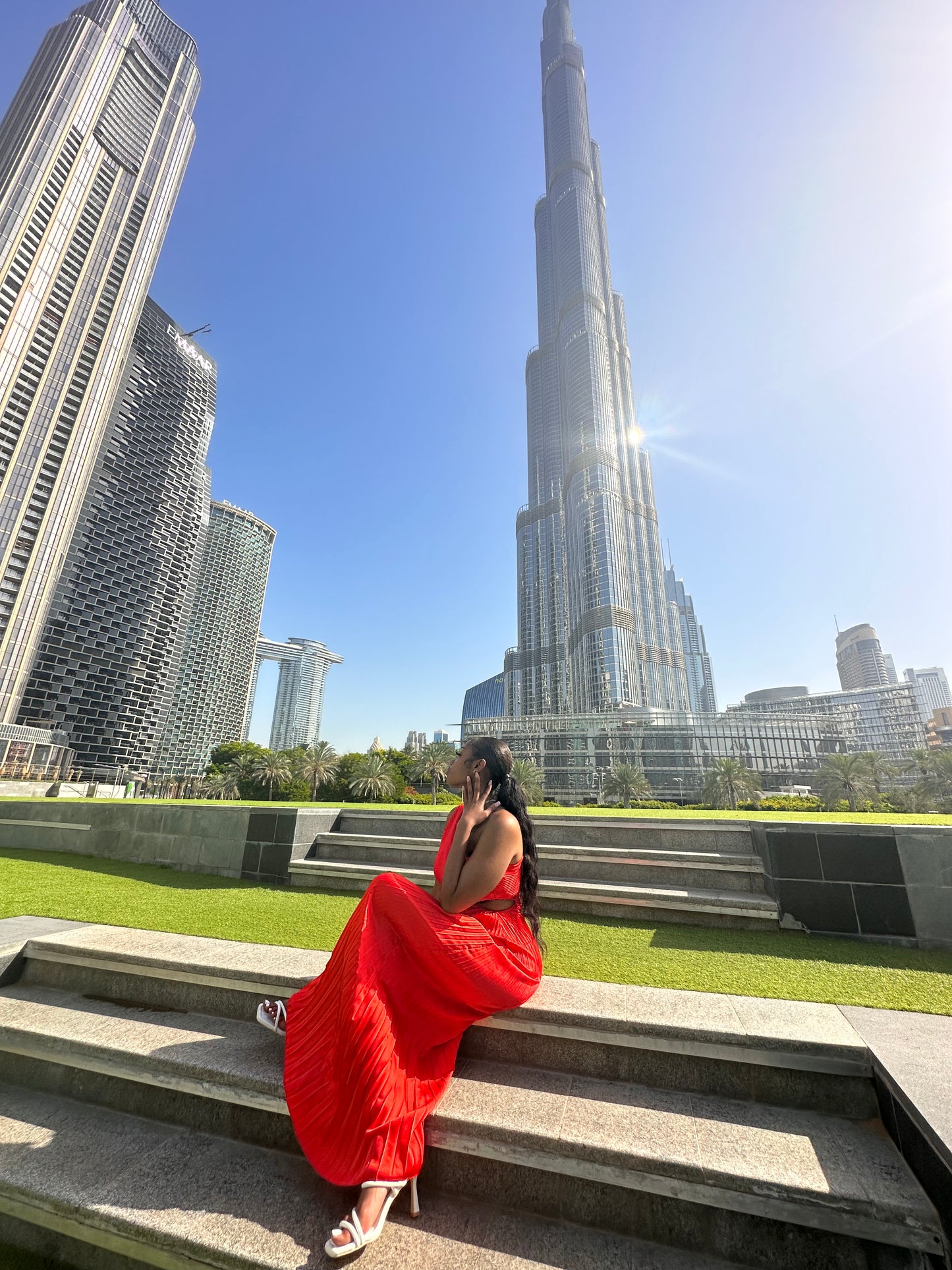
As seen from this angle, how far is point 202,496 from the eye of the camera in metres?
89.8

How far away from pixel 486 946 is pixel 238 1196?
1306mm

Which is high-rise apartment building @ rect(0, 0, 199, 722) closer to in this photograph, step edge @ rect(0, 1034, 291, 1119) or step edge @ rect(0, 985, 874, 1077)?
step edge @ rect(0, 1034, 291, 1119)

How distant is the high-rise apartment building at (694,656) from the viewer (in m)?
166

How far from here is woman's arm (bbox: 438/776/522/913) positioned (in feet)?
8.34

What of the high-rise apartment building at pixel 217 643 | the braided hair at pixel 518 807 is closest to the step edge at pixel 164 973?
the braided hair at pixel 518 807

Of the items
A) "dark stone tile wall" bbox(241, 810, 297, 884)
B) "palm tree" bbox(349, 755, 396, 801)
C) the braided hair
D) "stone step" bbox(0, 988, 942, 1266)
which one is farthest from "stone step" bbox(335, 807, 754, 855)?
"palm tree" bbox(349, 755, 396, 801)

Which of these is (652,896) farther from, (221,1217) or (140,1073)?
(140,1073)

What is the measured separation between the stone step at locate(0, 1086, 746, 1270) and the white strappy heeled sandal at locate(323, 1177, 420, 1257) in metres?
0.05

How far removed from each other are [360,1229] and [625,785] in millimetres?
50694

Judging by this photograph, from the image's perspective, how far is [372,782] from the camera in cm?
4078

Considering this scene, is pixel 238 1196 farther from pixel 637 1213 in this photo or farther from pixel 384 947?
pixel 637 1213

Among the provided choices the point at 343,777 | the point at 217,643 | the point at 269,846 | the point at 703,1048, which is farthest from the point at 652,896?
the point at 217,643

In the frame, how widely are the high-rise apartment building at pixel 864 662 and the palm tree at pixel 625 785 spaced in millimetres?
124973

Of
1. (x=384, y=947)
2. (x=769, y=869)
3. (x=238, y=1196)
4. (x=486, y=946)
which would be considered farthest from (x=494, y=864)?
(x=769, y=869)
